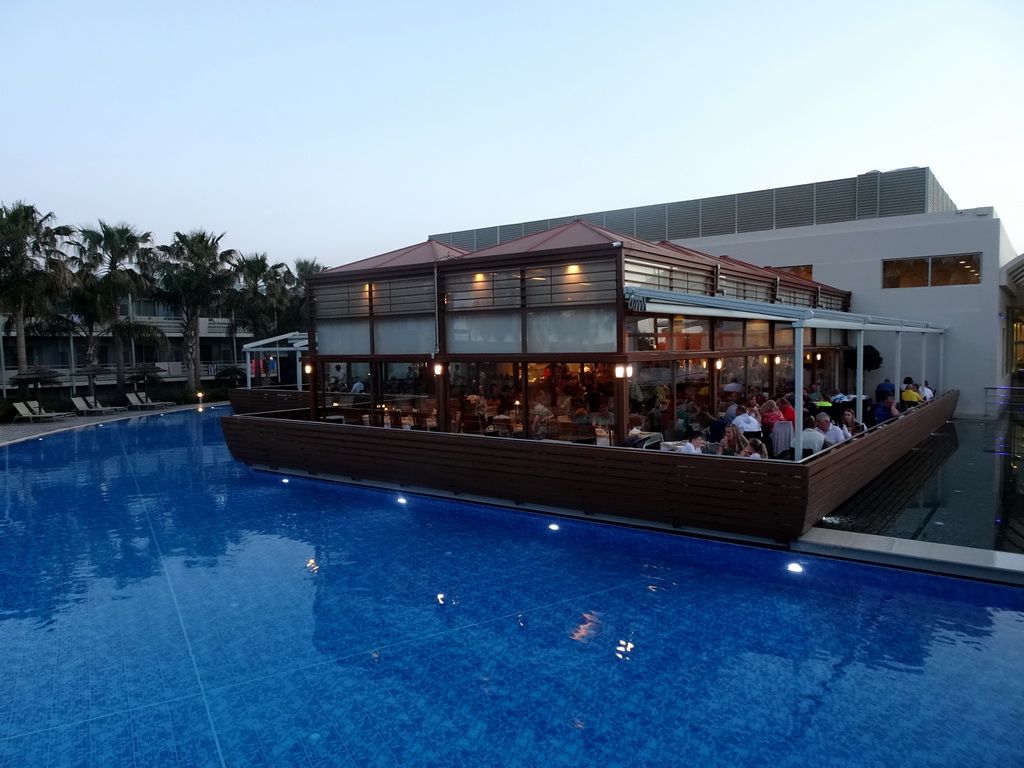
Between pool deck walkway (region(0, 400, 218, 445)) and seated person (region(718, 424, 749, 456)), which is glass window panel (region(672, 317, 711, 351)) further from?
pool deck walkway (region(0, 400, 218, 445))

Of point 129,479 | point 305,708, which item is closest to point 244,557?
point 305,708

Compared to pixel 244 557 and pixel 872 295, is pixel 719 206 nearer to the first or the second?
pixel 872 295

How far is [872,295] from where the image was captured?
880 inches

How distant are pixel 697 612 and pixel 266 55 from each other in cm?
2752

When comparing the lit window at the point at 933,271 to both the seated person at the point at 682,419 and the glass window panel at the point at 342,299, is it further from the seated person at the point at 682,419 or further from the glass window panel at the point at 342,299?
the glass window panel at the point at 342,299

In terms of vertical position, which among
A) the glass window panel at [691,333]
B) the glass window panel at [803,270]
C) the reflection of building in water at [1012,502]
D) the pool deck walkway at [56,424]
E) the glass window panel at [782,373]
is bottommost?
the reflection of building in water at [1012,502]

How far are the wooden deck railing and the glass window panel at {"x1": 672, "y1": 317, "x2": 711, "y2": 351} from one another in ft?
11.9

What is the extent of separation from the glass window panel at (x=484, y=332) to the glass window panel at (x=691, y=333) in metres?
3.06

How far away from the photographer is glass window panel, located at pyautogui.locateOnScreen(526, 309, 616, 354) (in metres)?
10.7

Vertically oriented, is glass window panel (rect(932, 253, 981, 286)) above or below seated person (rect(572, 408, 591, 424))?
above

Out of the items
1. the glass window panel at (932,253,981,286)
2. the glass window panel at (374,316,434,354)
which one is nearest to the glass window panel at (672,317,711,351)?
the glass window panel at (374,316,434,354)

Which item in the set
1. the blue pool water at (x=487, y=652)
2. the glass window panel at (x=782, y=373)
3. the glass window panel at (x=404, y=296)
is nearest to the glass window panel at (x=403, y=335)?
the glass window panel at (x=404, y=296)

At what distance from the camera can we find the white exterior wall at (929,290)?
66.7ft

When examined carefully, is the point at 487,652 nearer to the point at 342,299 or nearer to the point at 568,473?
the point at 568,473
